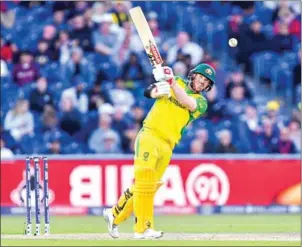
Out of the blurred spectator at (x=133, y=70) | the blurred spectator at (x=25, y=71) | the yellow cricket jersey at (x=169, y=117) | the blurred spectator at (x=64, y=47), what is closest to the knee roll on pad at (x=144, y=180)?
the yellow cricket jersey at (x=169, y=117)

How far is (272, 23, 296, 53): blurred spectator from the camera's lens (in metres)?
19.0

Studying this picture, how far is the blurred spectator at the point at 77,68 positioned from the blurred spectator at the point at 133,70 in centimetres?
59

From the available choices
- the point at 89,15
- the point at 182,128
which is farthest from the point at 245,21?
the point at 182,128

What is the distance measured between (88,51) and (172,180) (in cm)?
354

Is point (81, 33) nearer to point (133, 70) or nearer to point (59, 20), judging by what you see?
point (59, 20)

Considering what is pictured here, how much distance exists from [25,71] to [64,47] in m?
0.79

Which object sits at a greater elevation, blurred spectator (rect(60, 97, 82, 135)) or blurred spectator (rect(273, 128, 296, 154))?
blurred spectator (rect(60, 97, 82, 135))

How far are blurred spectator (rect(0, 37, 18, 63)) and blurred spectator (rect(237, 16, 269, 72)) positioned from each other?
3.78 m

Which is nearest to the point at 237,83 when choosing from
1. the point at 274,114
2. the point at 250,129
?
the point at 274,114

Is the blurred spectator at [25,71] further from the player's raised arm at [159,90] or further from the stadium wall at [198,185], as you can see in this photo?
the player's raised arm at [159,90]

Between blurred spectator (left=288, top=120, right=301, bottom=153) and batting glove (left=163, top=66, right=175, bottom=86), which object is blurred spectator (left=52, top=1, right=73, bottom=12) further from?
batting glove (left=163, top=66, right=175, bottom=86)

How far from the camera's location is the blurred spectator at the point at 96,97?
59.2ft

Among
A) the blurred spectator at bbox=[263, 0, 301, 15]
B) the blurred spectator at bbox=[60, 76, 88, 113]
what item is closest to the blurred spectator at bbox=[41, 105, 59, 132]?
the blurred spectator at bbox=[60, 76, 88, 113]

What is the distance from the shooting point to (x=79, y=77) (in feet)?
60.5
